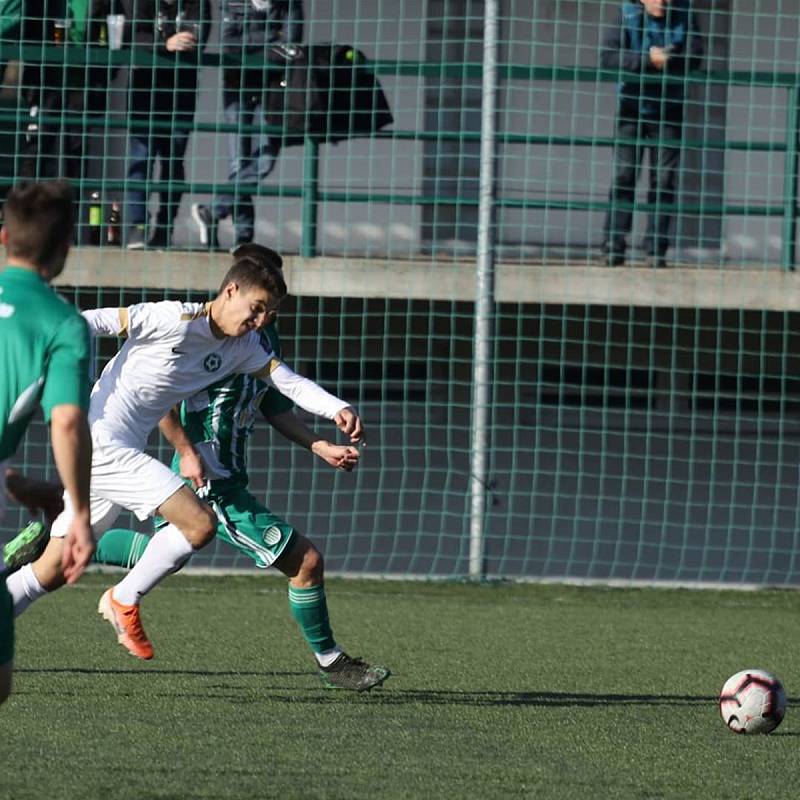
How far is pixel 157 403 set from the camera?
19.3 ft

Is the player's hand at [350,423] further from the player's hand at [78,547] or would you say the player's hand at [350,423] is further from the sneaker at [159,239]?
the sneaker at [159,239]

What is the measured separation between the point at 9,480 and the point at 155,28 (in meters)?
6.99

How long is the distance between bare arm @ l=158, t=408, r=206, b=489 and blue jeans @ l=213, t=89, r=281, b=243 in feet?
15.2

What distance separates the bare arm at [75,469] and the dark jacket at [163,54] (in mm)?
7006

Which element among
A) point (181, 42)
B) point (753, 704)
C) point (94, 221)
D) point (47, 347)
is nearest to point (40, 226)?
point (47, 347)

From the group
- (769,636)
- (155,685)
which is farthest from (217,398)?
(769,636)

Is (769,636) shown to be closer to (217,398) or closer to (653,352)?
(217,398)

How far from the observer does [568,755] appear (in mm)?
4809

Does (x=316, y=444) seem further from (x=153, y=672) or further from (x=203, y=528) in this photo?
(x=153, y=672)

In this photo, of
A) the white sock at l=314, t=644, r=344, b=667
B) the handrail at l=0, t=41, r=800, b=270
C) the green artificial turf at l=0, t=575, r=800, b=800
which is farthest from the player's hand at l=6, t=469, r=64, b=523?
the handrail at l=0, t=41, r=800, b=270

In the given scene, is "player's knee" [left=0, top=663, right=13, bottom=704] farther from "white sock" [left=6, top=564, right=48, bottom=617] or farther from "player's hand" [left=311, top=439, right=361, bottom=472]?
"player's hand" [left=311, top=439, right=361, bottom=472]

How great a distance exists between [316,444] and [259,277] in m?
0.76

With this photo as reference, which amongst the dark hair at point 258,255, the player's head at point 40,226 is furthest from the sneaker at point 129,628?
the player's head at point 40,226

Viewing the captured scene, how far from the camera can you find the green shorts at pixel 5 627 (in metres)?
3.97
